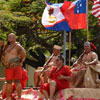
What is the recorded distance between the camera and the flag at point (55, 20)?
1462 centimetres

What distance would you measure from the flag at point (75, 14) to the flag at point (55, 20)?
0.56ft

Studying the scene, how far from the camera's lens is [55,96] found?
9156mm

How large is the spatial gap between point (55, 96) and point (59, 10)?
6.14m

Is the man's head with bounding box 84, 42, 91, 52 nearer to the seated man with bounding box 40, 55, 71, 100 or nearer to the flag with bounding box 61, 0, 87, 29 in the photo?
the seated man with bounding box 40, 55, 71, 100

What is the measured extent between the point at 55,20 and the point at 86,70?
523 cm

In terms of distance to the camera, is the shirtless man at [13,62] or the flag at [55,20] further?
the flag at [55,20]

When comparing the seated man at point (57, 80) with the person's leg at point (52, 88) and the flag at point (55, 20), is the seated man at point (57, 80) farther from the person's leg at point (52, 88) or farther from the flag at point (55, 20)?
the flag at point (55, 20)

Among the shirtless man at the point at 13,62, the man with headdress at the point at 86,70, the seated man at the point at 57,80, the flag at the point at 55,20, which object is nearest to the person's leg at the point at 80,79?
the man with headdress at the point at 86,70

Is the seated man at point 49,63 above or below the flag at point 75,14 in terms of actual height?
below

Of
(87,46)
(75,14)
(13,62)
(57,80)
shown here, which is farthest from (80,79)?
(75,14)

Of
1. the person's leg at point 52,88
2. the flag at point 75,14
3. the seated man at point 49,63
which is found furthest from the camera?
the flag at point 75,14

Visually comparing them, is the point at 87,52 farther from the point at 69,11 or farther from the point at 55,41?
the point at 55,41

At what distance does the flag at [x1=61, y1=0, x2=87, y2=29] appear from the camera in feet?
46.9

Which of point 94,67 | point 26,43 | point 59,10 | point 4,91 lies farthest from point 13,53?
point 26,43
